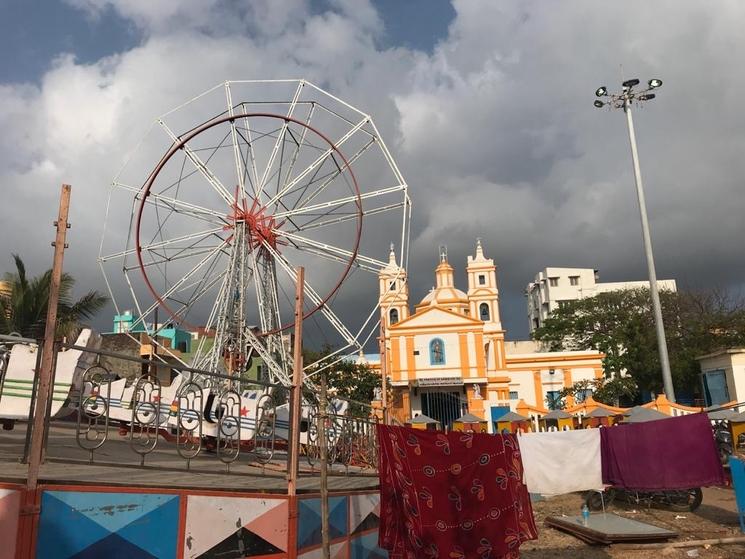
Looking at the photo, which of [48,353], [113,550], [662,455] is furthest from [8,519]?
[662,455]

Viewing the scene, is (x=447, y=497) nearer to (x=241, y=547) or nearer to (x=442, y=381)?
(x=241, y=547)

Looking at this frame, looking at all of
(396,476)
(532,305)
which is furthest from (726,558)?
(532,305)

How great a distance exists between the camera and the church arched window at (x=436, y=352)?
1501 inches

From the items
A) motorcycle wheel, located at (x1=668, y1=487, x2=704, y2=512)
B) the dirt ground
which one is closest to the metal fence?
the dirt ground

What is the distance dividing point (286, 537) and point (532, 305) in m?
81.3

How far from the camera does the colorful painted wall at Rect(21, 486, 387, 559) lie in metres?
3.31

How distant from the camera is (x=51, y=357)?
3367mm

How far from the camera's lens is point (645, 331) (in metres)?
42.8

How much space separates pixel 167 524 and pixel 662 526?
35.5 feet

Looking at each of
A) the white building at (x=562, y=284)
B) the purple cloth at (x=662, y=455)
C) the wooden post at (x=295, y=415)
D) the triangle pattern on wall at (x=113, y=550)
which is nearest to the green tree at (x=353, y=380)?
the purple cloth at (x=662, y=455)

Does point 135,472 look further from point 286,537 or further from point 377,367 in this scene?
point 377,367

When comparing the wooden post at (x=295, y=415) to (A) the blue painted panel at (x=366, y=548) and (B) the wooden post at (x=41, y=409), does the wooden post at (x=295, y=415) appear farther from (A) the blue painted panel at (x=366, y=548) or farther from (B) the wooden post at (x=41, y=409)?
(B) the wooden post at (x=41, y=409)

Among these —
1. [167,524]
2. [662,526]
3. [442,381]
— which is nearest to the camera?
[167,524]

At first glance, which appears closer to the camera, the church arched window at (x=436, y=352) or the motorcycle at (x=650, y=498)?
the motorcycle at (x=650, y=498)
